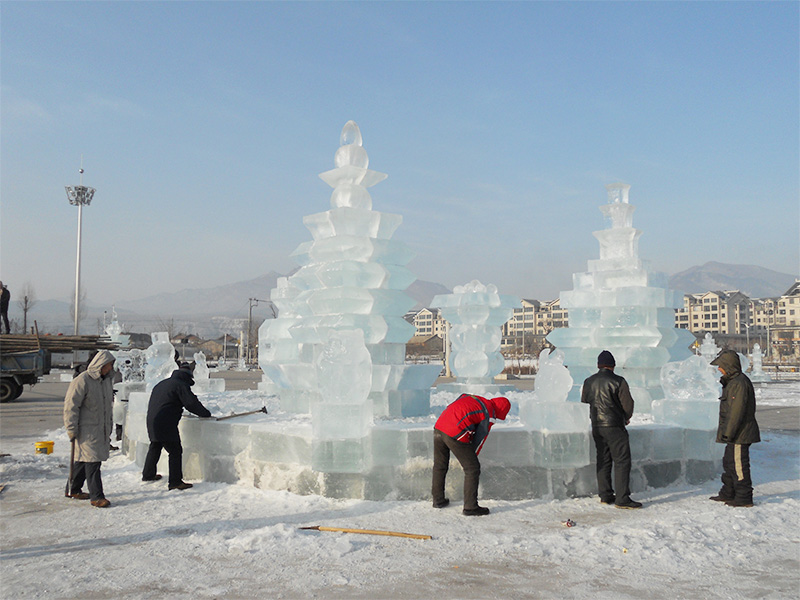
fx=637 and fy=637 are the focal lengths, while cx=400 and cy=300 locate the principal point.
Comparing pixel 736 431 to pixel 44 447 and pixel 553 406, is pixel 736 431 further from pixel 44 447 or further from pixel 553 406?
pixel 44 447

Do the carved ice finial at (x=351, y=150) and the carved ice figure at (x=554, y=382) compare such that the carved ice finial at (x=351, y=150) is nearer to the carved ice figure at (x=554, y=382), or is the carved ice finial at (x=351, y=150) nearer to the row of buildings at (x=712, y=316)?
the carved ice figure at (x=554, y=382)

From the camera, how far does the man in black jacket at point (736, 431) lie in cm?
650

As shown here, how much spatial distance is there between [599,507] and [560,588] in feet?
7.89

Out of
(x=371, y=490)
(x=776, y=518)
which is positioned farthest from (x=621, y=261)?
(x=371, y=490)

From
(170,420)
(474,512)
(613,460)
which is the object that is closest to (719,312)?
(613,460)

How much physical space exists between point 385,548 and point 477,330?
882 centimetres

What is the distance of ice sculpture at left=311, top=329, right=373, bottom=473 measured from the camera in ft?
21.6

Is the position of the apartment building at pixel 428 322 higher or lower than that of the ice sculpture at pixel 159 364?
higher

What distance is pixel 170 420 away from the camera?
24.4 ft

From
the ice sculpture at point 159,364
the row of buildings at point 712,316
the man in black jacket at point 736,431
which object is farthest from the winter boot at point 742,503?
the row of buildings at point 712,316

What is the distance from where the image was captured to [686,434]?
7.64 metres

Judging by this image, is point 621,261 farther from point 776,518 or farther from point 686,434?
point 776,518

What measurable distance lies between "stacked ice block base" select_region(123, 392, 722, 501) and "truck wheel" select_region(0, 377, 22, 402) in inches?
586

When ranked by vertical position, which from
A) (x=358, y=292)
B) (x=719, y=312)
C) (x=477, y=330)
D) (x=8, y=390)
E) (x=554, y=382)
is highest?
(x=719, y=312)
